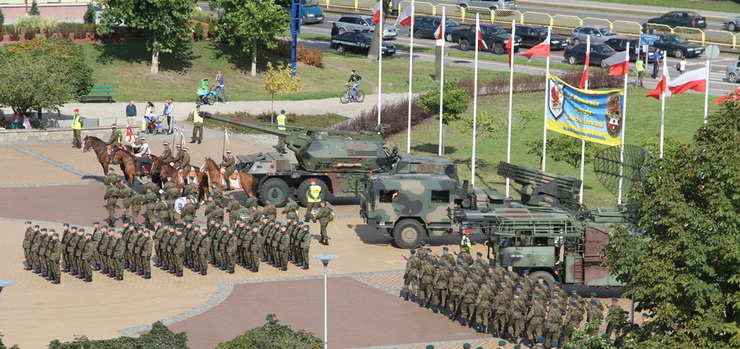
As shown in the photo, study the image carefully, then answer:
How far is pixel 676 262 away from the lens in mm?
16828

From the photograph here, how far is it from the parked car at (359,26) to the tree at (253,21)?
31.1 feet

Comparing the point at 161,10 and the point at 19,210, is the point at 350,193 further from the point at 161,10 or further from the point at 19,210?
the point at 161,10

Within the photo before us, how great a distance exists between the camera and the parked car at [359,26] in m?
64.2

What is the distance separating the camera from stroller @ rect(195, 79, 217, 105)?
48.3 m

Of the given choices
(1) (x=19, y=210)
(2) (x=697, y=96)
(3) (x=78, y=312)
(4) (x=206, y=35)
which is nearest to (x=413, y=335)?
(3) (x=78, y=312)

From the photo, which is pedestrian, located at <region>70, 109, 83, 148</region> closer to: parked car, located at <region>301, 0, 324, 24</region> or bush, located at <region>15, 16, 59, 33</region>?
bush, located at <region>15, 16, 59, 33</region>

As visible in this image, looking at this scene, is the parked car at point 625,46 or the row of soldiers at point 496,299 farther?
the parked car at point 625,46

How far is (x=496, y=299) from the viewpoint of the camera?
22.8 meters

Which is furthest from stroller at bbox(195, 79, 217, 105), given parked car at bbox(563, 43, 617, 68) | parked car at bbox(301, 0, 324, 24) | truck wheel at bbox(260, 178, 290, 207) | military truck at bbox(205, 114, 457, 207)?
parked car at bbox(301, 0, 324, 24)

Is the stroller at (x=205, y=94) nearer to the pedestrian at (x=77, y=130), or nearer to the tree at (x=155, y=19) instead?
the tree at (x=155, y=19)

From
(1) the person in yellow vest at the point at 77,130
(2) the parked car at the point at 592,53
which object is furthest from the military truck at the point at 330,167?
(2) the parked car at the point at 592,53

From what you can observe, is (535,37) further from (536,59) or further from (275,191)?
(275,191)

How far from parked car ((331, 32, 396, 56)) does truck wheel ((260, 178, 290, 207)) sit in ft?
93.3

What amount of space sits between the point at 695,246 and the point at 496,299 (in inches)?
271
